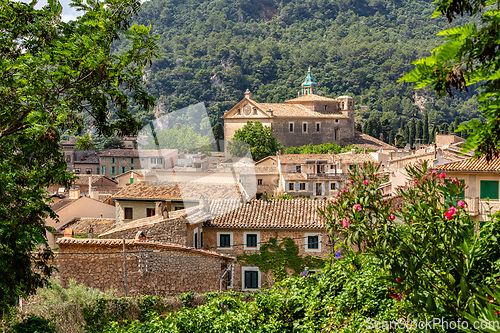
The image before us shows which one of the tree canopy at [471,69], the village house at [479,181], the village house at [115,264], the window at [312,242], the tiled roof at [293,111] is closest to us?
the tree canopy at [471,69]

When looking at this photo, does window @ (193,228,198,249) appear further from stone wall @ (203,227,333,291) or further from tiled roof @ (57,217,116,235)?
tiled roof @ (57,217,116,235)

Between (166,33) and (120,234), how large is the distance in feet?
600

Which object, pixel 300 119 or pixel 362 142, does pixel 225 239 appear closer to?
pixel 300 119

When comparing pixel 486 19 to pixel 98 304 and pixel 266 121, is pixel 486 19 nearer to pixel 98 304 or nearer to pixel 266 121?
pixel 98 304

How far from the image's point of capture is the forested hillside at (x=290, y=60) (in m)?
130

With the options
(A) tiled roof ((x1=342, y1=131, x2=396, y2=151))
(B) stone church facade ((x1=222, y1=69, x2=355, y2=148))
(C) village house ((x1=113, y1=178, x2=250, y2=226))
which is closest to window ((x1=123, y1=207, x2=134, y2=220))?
(C) village house ((x1=113, y1=178, x2=250, y2=226))

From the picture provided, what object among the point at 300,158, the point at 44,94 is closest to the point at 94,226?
the point at 44,94

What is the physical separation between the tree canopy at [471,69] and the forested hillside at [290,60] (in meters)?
109

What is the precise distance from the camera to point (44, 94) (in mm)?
5598

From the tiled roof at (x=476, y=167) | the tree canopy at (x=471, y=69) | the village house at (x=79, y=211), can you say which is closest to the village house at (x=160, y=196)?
the village house at (x=79, y=211)

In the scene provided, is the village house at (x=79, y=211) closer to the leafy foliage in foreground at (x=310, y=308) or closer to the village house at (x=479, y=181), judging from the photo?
the village house at (x=479, y=181)

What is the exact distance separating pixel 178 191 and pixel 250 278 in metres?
4.33

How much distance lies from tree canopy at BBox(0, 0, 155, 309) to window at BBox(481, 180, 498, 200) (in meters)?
13.7

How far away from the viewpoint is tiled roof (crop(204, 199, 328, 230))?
17203mm
